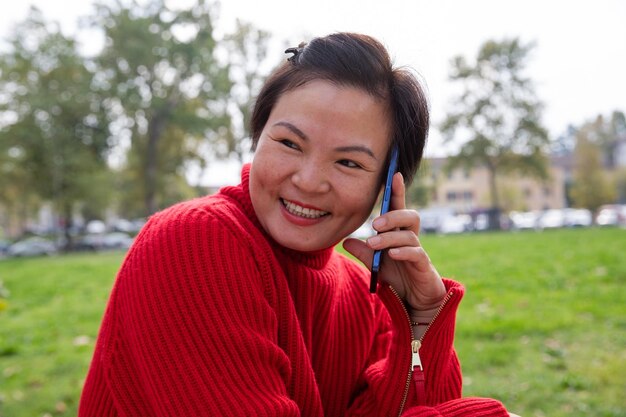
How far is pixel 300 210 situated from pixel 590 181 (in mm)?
42730

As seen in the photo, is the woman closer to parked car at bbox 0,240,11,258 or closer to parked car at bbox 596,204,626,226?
parked car at bbox 596,204,626,226

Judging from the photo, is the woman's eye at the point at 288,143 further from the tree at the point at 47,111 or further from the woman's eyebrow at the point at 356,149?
the tree at the point at 47,111

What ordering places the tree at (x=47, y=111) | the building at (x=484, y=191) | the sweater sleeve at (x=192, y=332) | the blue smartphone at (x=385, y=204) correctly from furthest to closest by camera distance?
the building at (x=484, y=191) → the tree at (x=47, y=111) → the blue smartphone at (x=385, y=204) → the sweater sleeve at (x=192, y=332)

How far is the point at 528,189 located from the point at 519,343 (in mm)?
67569

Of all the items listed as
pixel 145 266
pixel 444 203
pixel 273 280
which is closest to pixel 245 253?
pixel 273 280

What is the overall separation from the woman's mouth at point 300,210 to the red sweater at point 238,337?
0.36 ft

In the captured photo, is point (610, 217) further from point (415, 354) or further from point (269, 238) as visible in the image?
point (269, 238)

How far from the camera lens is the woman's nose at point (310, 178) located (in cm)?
153

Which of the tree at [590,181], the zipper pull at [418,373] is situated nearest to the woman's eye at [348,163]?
the zipper pull at [418,373]

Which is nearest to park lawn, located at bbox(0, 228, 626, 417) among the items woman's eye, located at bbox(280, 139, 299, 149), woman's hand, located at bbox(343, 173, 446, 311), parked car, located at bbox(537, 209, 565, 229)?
woman's hand, located at bbox(343, 173, 446, 311)

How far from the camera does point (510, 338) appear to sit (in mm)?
5539

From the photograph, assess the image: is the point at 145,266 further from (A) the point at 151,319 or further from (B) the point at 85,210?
(B) the point at 85,210

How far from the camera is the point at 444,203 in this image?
2689 inches

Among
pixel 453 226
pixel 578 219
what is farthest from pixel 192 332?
pixel 578 219
